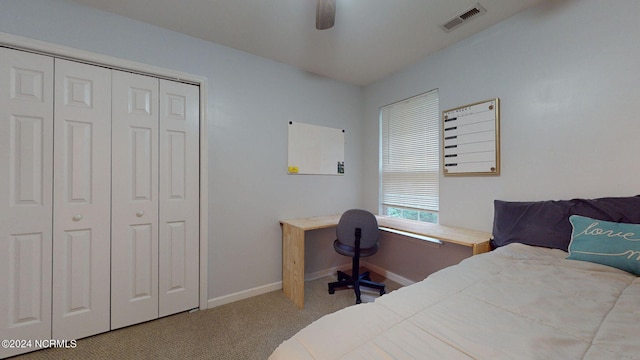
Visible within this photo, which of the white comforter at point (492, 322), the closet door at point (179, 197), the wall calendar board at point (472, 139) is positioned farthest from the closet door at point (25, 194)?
the wall calendar board at point (472, 139)

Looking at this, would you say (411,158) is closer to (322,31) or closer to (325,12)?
(322,31)

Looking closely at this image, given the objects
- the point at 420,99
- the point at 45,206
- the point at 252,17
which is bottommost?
the point at 45,206

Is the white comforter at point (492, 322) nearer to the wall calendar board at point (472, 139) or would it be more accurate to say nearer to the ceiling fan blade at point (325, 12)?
the wall calendar board at point (472, 139)

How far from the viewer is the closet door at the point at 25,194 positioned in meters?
1.66

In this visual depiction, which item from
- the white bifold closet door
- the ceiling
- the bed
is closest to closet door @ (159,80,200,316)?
the white bifold closet door

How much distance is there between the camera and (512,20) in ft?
6.66

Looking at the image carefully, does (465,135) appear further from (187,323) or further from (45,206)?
(45,206)

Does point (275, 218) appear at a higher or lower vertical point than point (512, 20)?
lower

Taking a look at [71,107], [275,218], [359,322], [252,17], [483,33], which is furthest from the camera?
[275,218]

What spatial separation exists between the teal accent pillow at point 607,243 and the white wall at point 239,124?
2.30m

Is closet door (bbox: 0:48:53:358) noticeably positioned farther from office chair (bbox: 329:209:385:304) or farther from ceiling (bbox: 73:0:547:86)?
office chair (bbox: 329:209:385:304)

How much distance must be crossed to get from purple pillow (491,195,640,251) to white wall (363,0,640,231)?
7.1 inches

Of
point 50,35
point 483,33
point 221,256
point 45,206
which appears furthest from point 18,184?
point 483,33

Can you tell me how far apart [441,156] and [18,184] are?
361 centimetres
